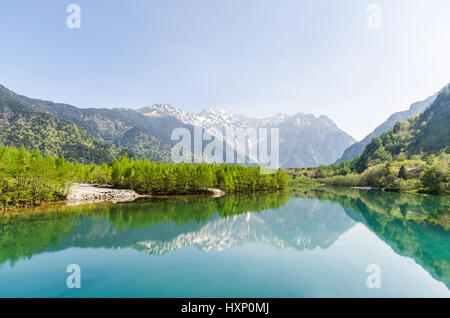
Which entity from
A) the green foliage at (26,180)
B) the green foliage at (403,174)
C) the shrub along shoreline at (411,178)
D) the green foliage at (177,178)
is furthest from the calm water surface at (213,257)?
the green foliage at (403,174)

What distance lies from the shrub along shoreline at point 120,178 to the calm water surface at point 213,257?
372 inches

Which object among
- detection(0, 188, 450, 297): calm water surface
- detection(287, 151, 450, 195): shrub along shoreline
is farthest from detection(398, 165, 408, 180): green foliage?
detection(0, 188, 450, 297): calm water surface

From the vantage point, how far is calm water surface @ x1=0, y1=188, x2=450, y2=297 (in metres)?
14.0

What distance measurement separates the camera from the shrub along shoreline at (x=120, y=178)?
42.5 meters

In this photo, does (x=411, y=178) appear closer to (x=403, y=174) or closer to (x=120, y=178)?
(x=403, y=174)

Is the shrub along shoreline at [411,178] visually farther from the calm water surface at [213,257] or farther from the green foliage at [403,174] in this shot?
the calm water surface at [213,257]

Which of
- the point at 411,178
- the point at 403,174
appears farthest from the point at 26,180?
the point at 411,178

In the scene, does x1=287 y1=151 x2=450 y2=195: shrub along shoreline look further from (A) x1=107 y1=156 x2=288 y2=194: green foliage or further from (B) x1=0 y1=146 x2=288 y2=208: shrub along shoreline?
(A) x1=107 y1=156 x2=288 y2=194: green foliage

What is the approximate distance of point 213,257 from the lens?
2009 cm

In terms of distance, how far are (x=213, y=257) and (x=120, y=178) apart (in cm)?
7417

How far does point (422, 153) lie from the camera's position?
146 meters

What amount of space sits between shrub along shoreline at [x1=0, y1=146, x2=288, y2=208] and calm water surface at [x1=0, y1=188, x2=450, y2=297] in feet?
31.0
